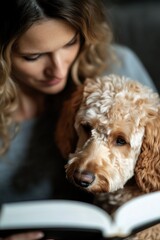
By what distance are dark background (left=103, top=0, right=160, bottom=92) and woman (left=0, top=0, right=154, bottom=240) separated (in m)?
0.12

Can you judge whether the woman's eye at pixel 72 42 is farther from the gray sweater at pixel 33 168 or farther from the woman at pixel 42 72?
the gray sweater at pixel 33 168

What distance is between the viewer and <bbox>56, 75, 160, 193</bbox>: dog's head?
1.13m

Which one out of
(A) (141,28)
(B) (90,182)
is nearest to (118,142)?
(B) (90,182)

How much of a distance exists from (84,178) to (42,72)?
0.45 meters

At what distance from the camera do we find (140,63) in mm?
1745

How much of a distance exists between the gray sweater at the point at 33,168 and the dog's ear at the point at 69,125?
0.15 meters

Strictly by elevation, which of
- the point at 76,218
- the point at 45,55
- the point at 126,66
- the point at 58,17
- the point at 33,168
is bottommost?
the point at 33,168

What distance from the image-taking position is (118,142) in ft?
3.91

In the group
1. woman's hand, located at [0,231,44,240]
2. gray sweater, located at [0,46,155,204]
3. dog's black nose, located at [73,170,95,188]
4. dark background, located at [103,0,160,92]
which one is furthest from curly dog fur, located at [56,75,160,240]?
dark background, located at [103,0,160,92]

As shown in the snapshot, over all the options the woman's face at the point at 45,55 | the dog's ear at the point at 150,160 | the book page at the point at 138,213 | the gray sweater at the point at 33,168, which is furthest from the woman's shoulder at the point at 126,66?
the book page at the point at 138,213

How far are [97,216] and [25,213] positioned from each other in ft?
0.53

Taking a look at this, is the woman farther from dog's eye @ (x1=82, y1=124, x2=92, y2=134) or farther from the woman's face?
dog's eye @ (x1=82, y1=124, x2=92, y2=134)

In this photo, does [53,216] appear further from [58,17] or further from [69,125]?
[58,17]

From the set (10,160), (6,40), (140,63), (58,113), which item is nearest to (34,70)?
(6,40)
